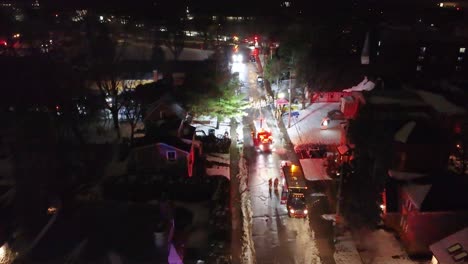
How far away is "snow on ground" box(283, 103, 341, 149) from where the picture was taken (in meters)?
32.8

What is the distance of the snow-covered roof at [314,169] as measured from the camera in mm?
27103

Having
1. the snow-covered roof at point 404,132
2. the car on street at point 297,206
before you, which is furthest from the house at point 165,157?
the snow-covered roof at point 404,132

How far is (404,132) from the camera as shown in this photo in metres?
25.4

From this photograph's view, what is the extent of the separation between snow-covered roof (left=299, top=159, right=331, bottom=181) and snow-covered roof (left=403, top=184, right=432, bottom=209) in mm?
6105

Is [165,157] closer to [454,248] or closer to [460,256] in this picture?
[454,248]

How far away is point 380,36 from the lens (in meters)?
47.9

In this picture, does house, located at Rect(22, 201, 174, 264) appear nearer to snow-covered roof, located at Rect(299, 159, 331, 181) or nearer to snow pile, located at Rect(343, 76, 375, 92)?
snow-covered roof, located at Rect(299, 159, 331, 181)

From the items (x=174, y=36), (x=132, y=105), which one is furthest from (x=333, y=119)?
(x=174, y=36)

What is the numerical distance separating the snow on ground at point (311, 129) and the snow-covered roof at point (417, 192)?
35.4 ft

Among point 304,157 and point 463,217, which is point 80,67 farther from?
point 463,217

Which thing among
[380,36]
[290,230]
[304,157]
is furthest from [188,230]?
[380,36]

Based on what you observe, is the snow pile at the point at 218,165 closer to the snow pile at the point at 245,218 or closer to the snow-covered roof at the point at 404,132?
the snow pile at the point at 245,218

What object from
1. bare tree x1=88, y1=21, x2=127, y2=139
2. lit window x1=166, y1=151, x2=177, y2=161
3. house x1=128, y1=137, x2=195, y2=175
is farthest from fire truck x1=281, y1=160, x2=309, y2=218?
bare tree x1=88, y1=21, x2=127, y2=139

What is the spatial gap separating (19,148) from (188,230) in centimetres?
1475
